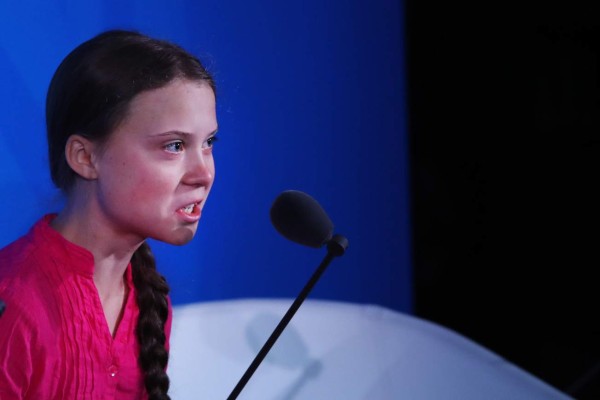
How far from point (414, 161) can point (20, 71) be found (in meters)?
0.83

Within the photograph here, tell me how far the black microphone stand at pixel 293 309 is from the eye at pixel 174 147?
0.18 m

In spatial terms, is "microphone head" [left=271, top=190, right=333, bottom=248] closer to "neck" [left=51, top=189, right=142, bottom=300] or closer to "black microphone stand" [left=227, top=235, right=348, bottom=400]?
"black microphone stand" [left=227, top=235, right=348, bottom=400]

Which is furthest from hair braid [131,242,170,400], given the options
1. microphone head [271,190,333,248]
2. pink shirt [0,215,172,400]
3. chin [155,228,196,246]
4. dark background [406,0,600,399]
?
dark background [406,0,600,399]

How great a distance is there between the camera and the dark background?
4.09 ft

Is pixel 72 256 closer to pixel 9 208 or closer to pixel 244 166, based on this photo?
pixel 9 208

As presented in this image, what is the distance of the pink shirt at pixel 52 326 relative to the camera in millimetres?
651

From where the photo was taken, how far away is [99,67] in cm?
67

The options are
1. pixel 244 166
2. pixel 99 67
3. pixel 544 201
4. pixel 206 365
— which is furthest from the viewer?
pixel 544 201

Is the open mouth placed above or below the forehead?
below

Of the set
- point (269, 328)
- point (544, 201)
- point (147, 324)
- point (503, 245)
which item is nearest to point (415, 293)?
point (503, 245)

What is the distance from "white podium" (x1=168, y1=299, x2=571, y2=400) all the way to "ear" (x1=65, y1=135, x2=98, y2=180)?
370mm

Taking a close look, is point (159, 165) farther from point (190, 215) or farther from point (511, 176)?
point (511, 176)

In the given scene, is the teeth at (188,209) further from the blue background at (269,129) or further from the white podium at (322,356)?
the white podium at (322,356)

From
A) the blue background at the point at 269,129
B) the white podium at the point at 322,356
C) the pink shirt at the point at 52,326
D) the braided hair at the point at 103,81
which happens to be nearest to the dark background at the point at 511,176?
the blue background at the point at 269,129
